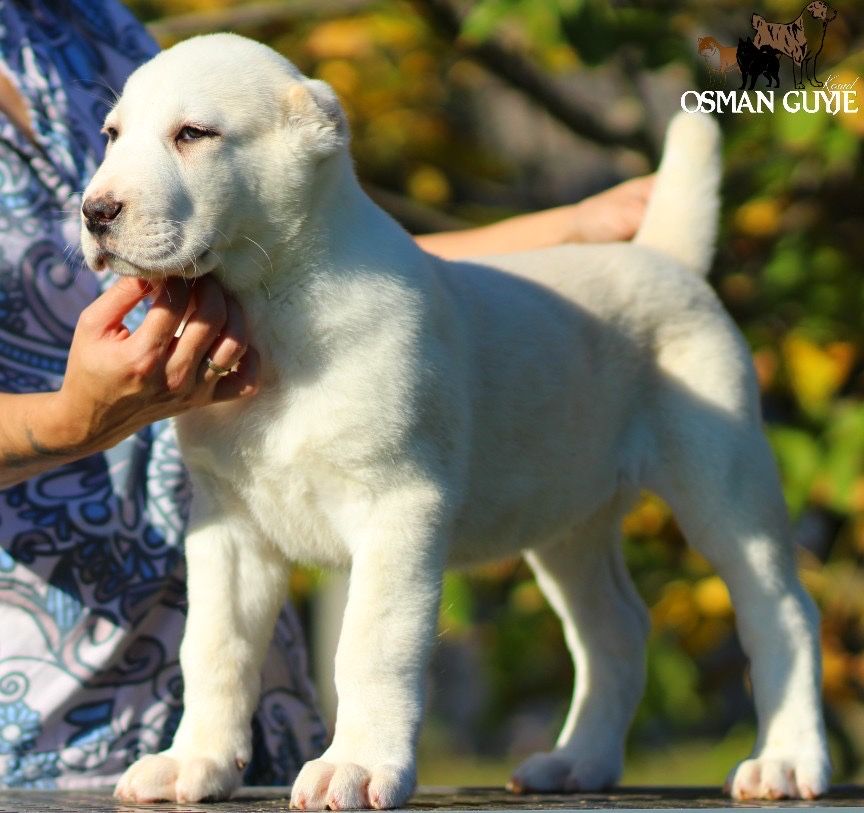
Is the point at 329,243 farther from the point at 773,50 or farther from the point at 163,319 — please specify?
the point at 773,50

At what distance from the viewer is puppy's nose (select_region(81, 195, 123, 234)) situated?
218 centimetres

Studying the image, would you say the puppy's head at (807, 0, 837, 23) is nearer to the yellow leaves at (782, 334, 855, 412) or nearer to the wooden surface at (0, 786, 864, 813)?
the yellow leaves at (782, 334, 855, 412)

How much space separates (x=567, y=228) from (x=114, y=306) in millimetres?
1305

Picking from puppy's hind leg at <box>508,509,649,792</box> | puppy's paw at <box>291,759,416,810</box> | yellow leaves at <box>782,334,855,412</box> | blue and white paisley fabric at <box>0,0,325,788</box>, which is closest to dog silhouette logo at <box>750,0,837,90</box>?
yellow leaves at <box>782,334,855,412</box>

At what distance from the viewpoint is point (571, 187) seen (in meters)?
6.17

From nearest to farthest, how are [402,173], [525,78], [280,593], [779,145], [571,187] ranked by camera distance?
[280,593], [779,145], [525,78], [402,173], [571,187]

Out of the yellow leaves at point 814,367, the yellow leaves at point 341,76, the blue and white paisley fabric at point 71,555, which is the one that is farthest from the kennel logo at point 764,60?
the blue and white paisley fabric at point 71,555

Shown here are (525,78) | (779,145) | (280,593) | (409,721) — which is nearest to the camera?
(409,721)

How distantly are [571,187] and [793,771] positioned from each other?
151 inches

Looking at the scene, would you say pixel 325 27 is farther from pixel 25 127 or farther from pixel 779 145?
pixel 25 127

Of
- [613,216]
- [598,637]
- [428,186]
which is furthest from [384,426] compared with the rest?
[428,186]

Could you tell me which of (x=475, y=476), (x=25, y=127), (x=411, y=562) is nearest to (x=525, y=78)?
(x=25, y=127)

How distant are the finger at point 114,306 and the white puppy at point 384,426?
104mm

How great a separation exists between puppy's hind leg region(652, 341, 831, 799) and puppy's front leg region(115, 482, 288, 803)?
0.81 metres
